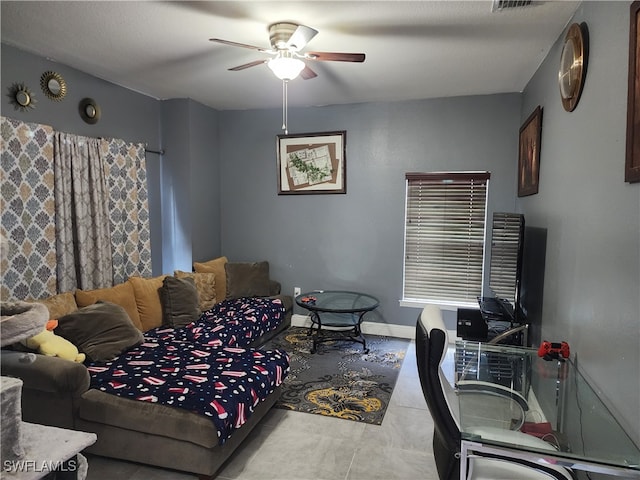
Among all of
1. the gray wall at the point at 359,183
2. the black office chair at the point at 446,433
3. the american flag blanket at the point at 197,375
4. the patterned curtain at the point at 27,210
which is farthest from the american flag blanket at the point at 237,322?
the black office chair at the point at 446,433

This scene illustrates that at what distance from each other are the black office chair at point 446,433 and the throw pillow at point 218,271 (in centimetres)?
319

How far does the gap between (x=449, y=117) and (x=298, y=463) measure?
3.53 meters

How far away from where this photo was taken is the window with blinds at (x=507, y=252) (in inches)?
106

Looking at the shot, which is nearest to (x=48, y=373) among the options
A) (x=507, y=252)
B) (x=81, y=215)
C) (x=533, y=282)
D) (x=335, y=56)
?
(x=81, y=215)

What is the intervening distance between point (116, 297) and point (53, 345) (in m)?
0.82

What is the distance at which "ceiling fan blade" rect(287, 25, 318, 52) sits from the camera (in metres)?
2.27

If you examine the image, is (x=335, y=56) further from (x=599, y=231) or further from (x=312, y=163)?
(x=312, y=163)

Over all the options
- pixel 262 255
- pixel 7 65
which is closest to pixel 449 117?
pixel 262 255

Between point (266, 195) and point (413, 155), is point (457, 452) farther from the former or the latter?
point (266, 195)

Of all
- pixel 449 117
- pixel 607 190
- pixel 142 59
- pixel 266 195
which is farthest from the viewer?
pixel 266 195

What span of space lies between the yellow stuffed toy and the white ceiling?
1.89m

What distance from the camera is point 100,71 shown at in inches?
134

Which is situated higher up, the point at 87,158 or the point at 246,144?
the point at 246,144

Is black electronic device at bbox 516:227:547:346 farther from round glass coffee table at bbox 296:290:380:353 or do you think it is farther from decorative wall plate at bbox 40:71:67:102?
decorative wall plate at bbox 40:71:67:102
